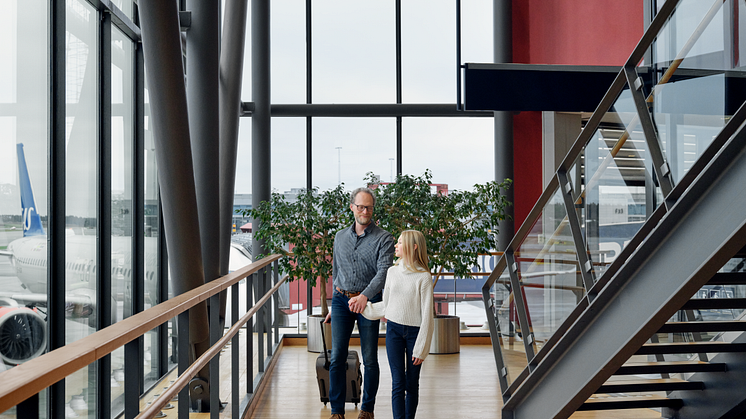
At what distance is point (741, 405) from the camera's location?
126 inches

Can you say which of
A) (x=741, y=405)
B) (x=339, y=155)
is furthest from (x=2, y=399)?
(x=339, y=155)

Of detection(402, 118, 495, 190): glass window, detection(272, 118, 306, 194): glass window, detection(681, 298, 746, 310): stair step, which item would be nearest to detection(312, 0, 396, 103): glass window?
detection(272, 118, 306, 194): glass window

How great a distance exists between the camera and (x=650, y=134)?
8.64ft

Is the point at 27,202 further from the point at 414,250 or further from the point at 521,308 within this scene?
the point at 521,308

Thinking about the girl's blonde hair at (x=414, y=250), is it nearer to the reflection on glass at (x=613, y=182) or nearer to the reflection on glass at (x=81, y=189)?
the reflection on glass at (x=613, y=182)

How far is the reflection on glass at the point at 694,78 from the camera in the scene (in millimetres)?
2238

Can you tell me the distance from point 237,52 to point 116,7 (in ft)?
4.04

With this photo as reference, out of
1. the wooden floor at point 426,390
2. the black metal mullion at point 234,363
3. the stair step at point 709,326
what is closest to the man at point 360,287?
the wooden floor at point 426,390

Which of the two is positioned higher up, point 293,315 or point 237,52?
point 237,52

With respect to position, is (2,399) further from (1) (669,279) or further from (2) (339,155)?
(2) (339,155)

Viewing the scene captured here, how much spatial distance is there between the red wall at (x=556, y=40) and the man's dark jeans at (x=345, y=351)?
13.4ft

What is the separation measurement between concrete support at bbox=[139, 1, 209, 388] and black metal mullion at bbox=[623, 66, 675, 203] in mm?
2539

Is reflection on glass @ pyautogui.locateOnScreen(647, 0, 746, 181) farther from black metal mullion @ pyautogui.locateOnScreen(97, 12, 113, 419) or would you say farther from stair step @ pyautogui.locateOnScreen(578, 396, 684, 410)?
black metal mullion @ pyautogui.locateOnScreen(97, 12, 113, 419)

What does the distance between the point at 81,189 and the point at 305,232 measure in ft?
9.18
